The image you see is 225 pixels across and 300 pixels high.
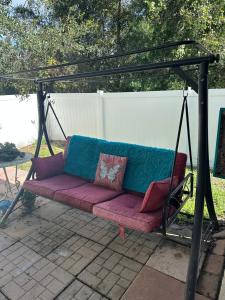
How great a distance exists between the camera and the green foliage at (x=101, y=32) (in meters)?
6.53

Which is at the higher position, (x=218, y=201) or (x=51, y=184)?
(x=51, y=184)

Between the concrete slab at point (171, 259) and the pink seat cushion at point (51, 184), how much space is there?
1.40 meters

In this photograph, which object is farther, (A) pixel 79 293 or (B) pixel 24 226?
(B) pixel 24 226

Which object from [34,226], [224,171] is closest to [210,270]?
[224,171]

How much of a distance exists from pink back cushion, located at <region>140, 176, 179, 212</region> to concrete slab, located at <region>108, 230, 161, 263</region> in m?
0.54

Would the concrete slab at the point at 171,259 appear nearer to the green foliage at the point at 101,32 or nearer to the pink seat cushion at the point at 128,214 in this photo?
the pink seat cushion at the point at 128,214

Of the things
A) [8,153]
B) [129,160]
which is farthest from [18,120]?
[129,160]

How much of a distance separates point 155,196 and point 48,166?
1886 millimetres

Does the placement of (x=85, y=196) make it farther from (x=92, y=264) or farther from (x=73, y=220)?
(x=92, y=264)

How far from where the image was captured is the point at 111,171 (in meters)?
3.43

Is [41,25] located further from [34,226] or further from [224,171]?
Answer: [224,171]

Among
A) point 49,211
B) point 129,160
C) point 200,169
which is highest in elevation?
point 200,169

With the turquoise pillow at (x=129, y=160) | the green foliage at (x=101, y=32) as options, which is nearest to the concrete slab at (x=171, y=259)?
the turquoise pillow at (x=129, y=160)

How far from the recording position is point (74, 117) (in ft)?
25.3
